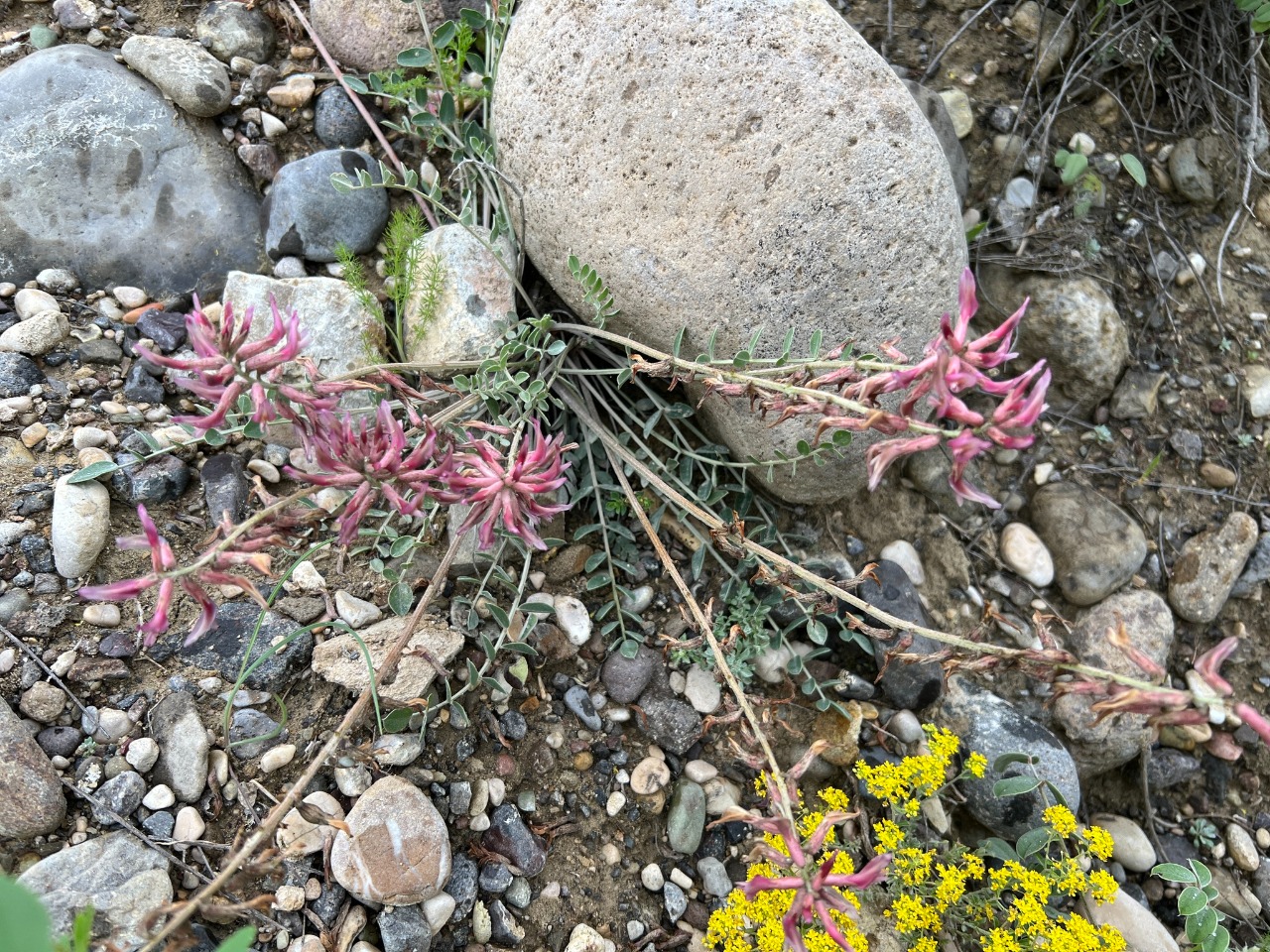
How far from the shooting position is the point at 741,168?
2600mm

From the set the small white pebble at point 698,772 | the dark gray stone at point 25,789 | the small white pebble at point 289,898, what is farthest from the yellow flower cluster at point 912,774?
the dark gray stone at point 25,789

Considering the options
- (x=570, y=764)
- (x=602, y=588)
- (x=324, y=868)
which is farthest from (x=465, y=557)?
(x=324, y=868)

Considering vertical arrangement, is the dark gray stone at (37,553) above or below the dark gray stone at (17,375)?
below

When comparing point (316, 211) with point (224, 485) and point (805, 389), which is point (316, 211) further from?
point (805, 389)

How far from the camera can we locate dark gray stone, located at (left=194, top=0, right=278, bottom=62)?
3.18 metres

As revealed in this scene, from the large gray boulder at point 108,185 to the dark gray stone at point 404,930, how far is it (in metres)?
2.02

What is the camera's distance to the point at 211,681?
2.34 metres

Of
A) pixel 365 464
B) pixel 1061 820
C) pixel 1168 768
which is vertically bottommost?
pixel 1168 768

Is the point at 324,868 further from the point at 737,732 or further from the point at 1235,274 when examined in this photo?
the point at 1235,274

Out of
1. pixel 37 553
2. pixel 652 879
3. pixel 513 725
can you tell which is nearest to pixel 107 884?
pixel 37 553

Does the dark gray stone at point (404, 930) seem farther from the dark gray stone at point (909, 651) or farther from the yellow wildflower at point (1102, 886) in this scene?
the yellow wildflower at point (1102, 886)

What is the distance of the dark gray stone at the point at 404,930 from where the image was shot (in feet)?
7.11

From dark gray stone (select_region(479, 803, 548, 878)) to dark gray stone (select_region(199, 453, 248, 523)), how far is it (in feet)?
3.64

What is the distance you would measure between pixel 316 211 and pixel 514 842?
6.77ft
